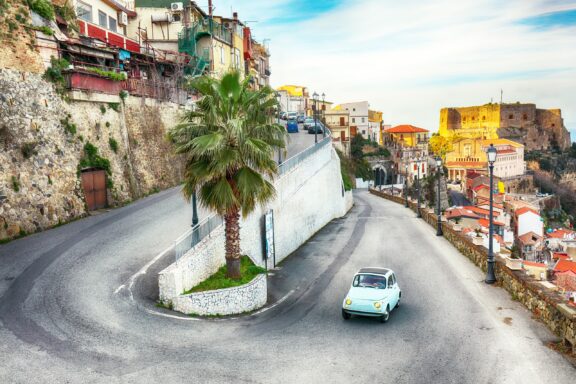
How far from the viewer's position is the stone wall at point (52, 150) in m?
19.8

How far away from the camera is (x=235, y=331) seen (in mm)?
14297

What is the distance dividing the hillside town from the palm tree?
0.06 meters

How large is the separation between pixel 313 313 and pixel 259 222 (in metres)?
6.47

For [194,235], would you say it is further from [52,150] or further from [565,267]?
[565,267]

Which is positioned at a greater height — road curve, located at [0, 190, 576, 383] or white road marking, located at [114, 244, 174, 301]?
white road marking, located at [114, 244, 174, 301]

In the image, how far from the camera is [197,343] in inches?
518

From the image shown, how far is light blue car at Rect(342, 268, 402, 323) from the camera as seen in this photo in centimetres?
1520

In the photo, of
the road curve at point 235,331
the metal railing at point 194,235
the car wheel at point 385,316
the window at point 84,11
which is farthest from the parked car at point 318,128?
the car wheel at point 385,316

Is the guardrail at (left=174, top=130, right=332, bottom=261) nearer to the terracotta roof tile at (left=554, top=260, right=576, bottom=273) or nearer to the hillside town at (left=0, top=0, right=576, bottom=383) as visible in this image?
the hillside town at (left=0, top=0, right=576, bottom=383)

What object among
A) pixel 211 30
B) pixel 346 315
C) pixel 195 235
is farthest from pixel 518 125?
pixel 195 235

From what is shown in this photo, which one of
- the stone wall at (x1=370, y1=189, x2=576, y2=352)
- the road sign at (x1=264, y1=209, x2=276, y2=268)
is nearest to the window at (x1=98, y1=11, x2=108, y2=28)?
the road sign at (x1=264, y1=209, x2=276, y2=268)

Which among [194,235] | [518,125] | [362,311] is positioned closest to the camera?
[362,311]

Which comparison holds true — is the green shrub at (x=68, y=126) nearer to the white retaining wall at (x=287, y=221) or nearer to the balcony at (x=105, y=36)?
the white retaining wall at (x=287, y=221)

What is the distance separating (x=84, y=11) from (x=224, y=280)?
26405 mm
